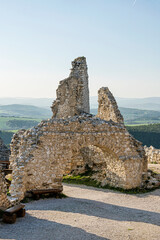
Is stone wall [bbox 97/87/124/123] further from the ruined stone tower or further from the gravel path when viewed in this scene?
the gravel path

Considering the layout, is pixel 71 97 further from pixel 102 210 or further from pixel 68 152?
pixel 102 210

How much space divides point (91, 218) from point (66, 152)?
4.10m

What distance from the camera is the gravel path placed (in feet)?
28.9

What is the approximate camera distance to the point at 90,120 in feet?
48.5

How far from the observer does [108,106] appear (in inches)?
753

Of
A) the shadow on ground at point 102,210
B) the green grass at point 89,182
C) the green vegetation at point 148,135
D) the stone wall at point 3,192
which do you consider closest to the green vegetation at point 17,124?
the green vegetation at point 148,135

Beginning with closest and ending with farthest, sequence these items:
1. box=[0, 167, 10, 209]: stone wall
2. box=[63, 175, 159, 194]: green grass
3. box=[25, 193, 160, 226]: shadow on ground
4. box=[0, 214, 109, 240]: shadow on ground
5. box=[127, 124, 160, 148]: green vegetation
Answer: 1. box=[0, 214, 109, 240]: shadow on ground
2. box=[0, 167, 10, 209]: stone wall
3. box=[25, 193, 160, 226]: shadow on ground
4. box=[63, 175, 159, 194]: green grass
5. box=[127, 124, 160, 148]: green vegetation

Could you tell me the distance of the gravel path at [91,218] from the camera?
881 cm

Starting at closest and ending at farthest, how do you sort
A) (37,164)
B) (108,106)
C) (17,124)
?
(37,164)
(108,106)
(17,124)

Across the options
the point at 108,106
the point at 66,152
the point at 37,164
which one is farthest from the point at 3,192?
the point at 108,106

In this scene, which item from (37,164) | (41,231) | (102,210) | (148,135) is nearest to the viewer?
(41,231)

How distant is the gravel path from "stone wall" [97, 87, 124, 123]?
5.23 metres

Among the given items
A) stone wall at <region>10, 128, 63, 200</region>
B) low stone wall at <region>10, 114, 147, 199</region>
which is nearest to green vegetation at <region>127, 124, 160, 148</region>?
low stone wall at <region>10, 114, 147, 199</region>

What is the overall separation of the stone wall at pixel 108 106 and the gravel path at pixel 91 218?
5.23 metres
